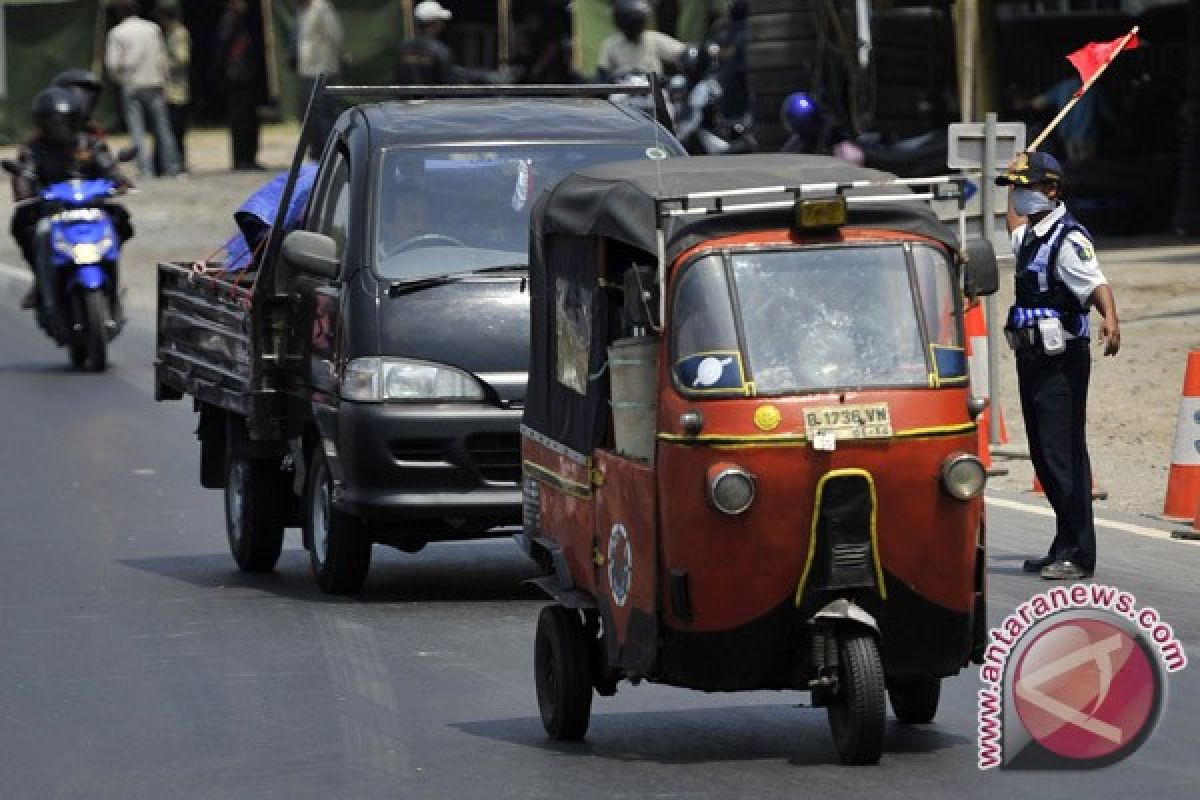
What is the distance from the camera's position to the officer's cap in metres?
11.7

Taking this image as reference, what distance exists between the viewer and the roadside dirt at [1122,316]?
51.2ft

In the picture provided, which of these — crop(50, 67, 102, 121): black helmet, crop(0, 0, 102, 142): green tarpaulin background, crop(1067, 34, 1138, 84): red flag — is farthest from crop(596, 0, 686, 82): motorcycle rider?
crop(1067, 34, 1138, 84): red flag

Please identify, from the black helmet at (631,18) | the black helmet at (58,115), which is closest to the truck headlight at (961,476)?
the black helmet at (58,115)

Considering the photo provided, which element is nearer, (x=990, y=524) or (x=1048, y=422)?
(x=1048, y=422)

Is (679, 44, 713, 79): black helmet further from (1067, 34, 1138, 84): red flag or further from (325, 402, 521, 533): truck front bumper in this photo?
(325, 402, 521, 533): truck front bumper

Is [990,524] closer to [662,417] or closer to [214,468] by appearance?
[214,468]

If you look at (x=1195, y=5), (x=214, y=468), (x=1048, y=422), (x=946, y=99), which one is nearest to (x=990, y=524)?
(x=1048, y=422)

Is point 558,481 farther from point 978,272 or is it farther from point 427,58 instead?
point 427,58

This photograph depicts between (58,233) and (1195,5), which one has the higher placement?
(1195,5)

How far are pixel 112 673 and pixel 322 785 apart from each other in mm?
2251

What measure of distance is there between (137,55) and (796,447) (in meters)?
28.9

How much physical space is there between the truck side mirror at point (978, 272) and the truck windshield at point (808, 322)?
0.32 metres

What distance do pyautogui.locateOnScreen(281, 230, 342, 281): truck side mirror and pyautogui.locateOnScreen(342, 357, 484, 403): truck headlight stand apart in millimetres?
402

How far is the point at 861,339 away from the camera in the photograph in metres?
8.09
